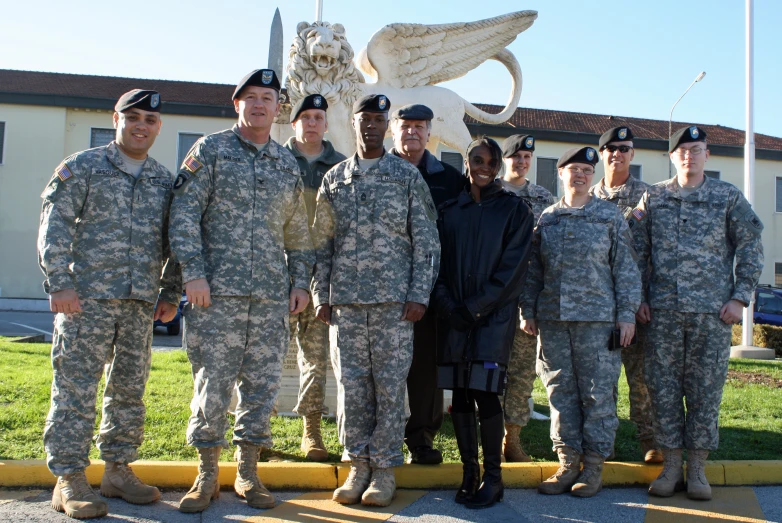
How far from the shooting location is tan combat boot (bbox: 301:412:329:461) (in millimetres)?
4316

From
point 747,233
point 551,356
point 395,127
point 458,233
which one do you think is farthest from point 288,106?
point 747,233

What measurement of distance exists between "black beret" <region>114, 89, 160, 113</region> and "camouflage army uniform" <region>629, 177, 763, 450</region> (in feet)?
9.62

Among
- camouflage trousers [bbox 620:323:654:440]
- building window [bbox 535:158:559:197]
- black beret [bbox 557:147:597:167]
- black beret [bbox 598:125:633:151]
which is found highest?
building window [bbox 535:158:559:197]

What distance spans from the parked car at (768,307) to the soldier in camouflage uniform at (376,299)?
1665 centimetres

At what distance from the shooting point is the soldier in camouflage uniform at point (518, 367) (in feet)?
14.9

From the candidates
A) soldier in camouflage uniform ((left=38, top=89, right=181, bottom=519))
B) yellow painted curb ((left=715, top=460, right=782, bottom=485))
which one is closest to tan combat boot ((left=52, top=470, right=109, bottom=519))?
soldier in camouflage uniform ((left=38, top=89, right=181, bottom=519))

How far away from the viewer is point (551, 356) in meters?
4.06

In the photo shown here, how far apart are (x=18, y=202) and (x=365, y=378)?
23.8m

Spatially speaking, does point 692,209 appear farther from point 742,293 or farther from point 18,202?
point 18,202

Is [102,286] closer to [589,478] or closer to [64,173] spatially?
[64,173]

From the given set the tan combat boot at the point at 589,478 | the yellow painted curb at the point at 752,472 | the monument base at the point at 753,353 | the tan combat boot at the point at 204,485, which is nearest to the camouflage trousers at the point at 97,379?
the tan combat boot at the point at 204,485

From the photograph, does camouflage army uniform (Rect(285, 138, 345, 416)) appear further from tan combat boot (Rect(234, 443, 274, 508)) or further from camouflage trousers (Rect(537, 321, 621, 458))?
camouflage trousers (Rect(537, 321, 621, 458))

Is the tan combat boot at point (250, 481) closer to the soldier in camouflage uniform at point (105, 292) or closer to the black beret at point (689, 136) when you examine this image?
the soldier in camouflage uniform at point (105, 292)

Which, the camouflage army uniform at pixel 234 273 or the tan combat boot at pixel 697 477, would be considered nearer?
the camouflage army uniform at pixel 234 273
